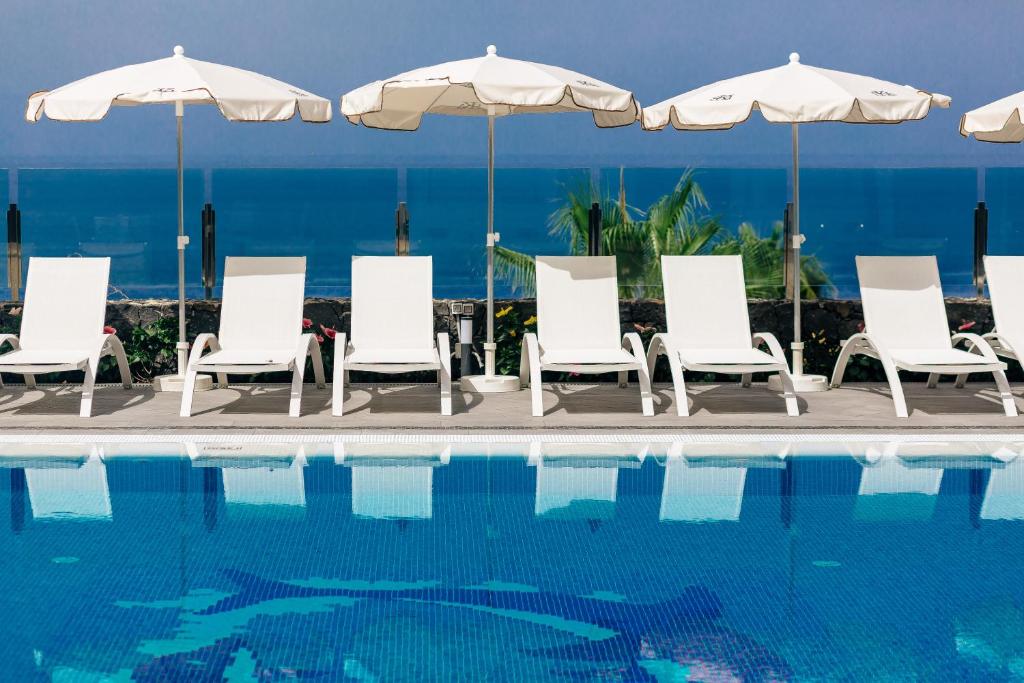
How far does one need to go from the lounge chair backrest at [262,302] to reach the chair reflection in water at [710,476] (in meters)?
3.20

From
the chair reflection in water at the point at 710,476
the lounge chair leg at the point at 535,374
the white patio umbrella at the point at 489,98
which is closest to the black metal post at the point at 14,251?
the white patio umbrella at the point at 489,98

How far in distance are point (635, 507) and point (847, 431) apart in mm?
2376

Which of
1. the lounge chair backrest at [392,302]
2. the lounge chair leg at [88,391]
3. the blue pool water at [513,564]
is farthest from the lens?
the lounge chair backrest at [392,302]

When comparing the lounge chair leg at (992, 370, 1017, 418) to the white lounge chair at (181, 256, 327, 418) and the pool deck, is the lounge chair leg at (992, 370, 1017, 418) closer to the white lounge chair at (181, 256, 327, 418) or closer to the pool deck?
the pool deck

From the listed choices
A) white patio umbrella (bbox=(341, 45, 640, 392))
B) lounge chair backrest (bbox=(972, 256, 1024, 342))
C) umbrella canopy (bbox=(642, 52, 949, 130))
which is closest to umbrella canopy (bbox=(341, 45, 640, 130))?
white patio umbrella (bbox=(341, 45, 640, 392))

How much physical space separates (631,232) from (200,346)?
3834mm

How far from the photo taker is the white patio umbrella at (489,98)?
847cm

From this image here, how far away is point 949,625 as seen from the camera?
450 cm

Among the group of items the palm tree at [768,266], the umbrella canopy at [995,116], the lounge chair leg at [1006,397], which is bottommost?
the lounge chair leg at [1006,397]

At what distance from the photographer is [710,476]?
6.84 meters

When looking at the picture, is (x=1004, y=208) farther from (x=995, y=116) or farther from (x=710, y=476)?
(x=710, y=476)

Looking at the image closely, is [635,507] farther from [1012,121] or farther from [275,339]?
[1012,121]

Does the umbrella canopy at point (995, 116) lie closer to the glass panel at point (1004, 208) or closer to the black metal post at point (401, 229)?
the glass panel at point (1004, 208)

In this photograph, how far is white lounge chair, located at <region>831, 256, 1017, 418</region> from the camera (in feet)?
29.3
